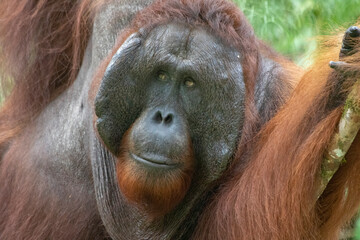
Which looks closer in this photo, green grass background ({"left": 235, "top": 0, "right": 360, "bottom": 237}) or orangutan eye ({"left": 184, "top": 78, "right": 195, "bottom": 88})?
orangutan eye ({"left": 184, "top": 78, "right": 195, "bottom": 88})

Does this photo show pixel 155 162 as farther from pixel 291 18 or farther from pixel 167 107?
pixel 291 18

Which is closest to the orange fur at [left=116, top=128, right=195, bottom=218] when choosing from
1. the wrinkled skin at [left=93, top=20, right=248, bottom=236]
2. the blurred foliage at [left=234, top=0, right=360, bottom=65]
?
the wrinkled skin at [left=93, top=20, right=248, bottom=236]

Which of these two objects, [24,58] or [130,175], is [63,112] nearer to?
[24,58]

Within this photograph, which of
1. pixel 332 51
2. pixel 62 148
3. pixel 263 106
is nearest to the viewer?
pixel 332 51

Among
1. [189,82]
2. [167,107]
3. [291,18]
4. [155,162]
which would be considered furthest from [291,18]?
[155,162]

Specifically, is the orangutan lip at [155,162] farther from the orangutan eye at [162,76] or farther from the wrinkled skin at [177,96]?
the orangutan eye at [162,76]

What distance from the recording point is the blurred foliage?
5006mm

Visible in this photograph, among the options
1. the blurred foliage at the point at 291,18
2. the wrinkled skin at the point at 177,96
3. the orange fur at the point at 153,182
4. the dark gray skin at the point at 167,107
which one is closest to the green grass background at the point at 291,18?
the blurred foliage at the point at 291,18

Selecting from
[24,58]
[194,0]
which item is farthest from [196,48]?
[24,58]

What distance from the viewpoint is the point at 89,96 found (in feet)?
12.3

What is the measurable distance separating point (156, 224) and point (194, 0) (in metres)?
1.14

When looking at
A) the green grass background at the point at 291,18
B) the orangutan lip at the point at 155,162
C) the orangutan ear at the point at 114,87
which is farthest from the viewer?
the green grass background at the point at 291,18

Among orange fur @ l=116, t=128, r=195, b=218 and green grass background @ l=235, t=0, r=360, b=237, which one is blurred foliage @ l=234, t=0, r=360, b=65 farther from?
orange fur @ l=116, t=128, r=195, b=218

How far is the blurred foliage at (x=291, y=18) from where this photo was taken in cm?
501
